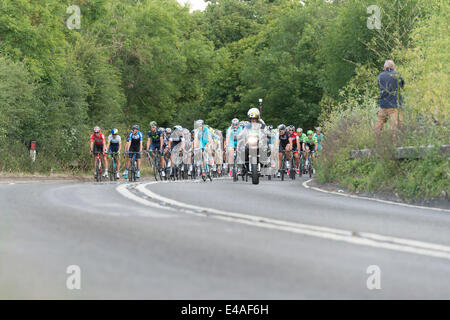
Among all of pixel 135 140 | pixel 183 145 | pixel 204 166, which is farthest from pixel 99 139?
pixel 204 166

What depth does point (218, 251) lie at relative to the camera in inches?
283

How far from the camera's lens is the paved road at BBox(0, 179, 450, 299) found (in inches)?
222

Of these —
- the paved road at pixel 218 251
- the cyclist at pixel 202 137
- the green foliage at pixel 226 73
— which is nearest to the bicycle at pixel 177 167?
the cyclist at pixel 202 137

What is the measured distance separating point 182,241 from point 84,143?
30.6 metres

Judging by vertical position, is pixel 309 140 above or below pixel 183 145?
above

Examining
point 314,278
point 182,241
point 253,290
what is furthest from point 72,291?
point 182,241

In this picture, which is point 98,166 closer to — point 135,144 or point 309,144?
point 135,144

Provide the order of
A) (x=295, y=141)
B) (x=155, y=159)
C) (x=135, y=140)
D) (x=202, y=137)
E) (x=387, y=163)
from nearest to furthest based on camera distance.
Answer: (x=387, y=163) → (x=202, y=137) → (x=135, y=140) → (x=155, y=159) → (x=295, y=141)

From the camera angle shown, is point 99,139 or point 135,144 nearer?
point 99,139

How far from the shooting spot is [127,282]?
572cm

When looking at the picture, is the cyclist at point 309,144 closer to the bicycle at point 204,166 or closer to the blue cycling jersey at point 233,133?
the bicycle at point 204,166

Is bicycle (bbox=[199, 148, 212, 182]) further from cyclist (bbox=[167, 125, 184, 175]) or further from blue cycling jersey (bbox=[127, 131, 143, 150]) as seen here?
cyclist (bbox=[167, 125, 184, 175])

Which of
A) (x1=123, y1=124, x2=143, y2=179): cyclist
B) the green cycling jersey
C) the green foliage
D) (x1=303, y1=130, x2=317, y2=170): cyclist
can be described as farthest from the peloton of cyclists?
the green foliage

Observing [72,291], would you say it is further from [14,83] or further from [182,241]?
[14,83]
